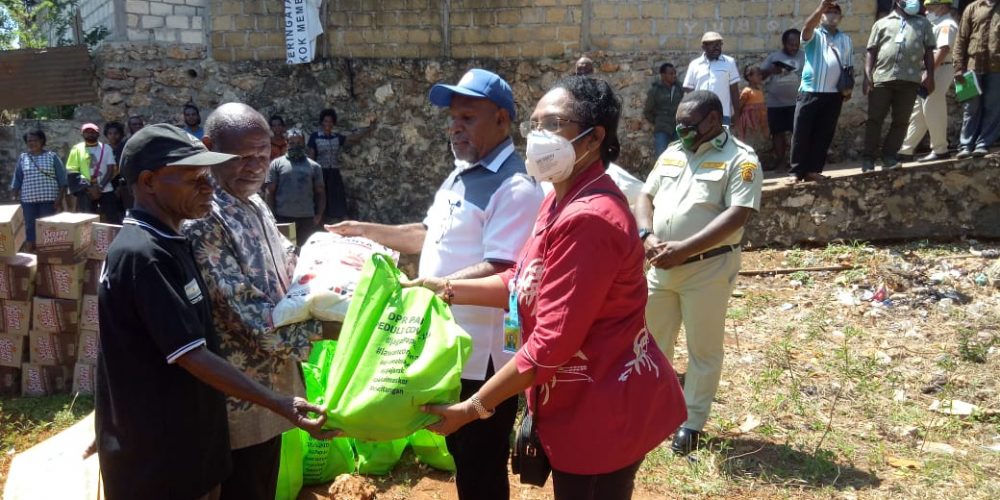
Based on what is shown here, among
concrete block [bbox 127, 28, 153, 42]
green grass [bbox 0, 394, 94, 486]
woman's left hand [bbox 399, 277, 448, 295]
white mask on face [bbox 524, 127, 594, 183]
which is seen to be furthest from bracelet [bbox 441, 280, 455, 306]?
concrete block [bbox 127, 28, 153, 42]

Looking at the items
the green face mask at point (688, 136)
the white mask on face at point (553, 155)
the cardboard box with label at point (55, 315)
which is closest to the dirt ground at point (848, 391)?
the cardboard box with label at point (55, 315)

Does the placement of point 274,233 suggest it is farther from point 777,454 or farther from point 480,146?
point 777,454

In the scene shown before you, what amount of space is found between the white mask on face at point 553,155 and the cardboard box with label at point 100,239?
3.95 m

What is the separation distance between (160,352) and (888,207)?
760 centimetres

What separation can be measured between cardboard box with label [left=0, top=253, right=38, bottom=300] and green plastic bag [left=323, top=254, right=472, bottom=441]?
4016 mm

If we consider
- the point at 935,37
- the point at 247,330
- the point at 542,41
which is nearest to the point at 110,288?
the point at 247,330

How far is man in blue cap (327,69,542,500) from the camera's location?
2572 mm

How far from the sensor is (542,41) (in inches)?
396

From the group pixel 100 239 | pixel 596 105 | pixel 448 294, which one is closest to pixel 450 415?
pixel 448 294

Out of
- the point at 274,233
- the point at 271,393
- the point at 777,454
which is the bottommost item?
the point at 777,454

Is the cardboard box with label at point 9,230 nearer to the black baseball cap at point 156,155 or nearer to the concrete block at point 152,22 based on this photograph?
the black baseball cap at point 156,155

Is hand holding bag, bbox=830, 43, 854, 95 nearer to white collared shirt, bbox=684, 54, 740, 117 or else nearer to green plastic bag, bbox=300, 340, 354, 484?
white collared shirt, bbox=684, 54, 740, 117

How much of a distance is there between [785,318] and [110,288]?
5602mm

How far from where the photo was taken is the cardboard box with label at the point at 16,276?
5195 mm
